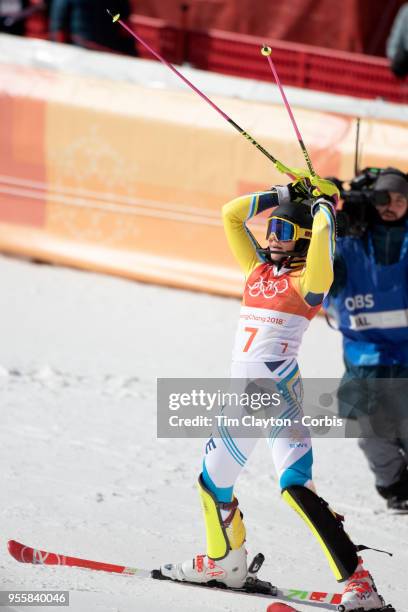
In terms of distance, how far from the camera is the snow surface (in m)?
5.23

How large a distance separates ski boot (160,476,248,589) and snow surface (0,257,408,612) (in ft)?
0.21

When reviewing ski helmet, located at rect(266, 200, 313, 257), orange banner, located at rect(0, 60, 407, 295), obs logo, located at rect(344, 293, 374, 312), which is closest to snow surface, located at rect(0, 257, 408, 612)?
orange banner, located at rect(0, 60, 407, 295)

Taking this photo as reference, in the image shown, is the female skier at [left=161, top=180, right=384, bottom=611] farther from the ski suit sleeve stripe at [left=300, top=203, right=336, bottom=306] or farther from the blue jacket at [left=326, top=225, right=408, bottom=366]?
the blue jacket at [left=326, top=225, right=408, bottom=366]

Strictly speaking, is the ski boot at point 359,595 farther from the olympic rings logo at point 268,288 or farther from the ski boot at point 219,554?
the olympic rings logo at point 268,288

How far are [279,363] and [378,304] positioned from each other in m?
1.35

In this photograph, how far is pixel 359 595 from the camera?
15.3 feet

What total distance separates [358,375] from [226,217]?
141cm

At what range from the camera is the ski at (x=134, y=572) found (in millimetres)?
4891

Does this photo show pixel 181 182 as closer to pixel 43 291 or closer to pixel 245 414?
pixel 43 291

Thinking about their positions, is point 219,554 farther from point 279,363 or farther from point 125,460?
point 125,460

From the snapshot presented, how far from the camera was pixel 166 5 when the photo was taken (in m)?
11.7

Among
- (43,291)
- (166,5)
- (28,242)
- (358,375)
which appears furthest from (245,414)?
(166,5)

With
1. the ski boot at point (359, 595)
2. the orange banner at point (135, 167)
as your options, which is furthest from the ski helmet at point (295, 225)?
the orange banner at point (135, 167)

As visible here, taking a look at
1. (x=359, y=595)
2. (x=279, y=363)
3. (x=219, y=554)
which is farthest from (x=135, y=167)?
(x=359, y=595)
